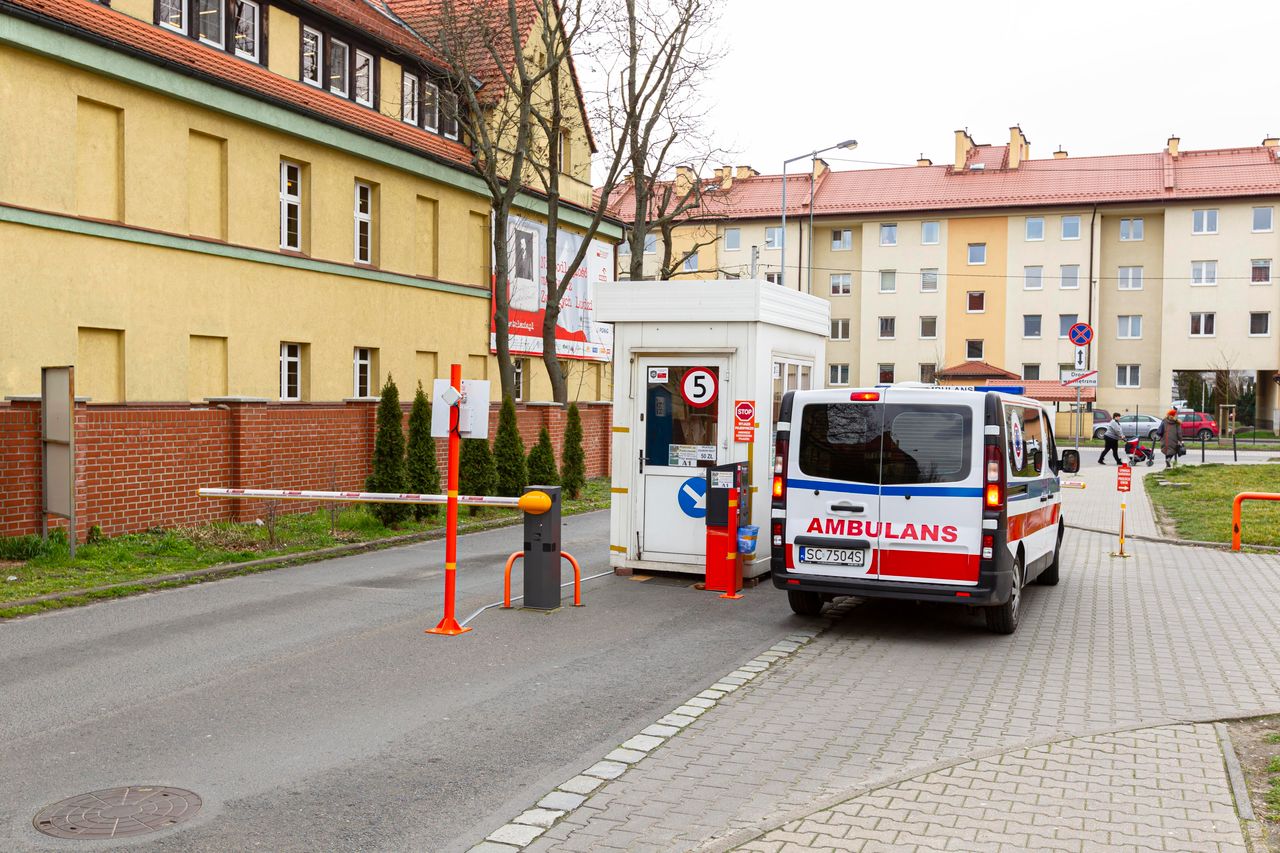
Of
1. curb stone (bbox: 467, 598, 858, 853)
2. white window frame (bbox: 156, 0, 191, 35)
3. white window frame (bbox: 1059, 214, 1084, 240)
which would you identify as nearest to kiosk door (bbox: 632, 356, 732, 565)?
curb stone (bbox: 467, 598, 858, 853)

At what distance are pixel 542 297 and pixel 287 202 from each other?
32.5ft

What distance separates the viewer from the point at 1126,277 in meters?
62.8

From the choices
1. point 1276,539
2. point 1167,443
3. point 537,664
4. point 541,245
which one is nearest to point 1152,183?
point 1167,443

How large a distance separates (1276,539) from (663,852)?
15051 mm

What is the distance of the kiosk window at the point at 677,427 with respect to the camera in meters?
12.4

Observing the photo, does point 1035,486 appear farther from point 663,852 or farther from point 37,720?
point 37,720

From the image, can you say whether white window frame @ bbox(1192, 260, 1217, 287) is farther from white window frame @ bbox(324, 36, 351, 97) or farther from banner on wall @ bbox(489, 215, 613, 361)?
white window frame @ bbox(324, 36, 351, 97)

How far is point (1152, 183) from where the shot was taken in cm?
6247

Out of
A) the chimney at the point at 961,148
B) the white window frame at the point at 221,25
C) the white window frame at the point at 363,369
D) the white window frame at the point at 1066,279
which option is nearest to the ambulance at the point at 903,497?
the white window frame at the point at 221,25

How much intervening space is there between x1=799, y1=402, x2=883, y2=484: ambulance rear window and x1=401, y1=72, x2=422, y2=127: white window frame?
63.6 feet

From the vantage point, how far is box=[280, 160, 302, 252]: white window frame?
22328mm

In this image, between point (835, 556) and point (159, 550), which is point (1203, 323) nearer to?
point (835, 556)

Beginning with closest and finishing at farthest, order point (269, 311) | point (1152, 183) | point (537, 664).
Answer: point (537, 664), point (269, 311), point (1152, 183)

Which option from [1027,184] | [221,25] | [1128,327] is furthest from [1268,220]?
[221,25]
